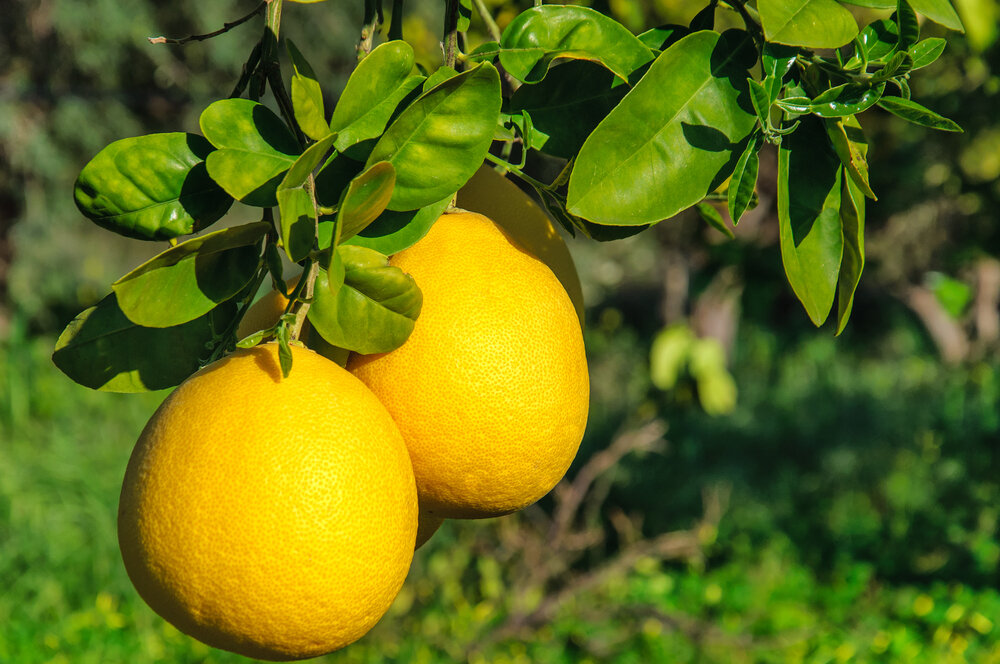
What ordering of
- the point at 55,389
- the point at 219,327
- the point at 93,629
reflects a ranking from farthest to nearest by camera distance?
the point at 55,389 < the point at 93,629 < the point at 219,327

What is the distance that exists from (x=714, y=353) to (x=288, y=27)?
3.27 meters

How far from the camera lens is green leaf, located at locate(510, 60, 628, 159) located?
0.59m

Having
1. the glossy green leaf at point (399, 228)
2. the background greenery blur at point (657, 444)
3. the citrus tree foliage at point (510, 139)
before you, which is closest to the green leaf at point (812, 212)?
the citrus tree foliage at point (510, 139)

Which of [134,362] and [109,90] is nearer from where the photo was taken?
[134,362]

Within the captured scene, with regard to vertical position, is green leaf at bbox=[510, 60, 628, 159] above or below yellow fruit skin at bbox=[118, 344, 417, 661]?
above

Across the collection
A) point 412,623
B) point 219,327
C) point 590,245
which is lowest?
point 590,245

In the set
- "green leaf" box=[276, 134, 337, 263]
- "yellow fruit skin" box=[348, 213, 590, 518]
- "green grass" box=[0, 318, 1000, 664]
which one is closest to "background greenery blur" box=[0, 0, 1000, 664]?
"green grass" box=[0, 318, 1000, 664]

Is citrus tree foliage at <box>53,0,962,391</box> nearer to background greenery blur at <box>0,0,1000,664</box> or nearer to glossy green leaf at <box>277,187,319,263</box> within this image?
glossy green leaf at <box>277,187,319,263</box>

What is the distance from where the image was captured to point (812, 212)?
568 millimetres

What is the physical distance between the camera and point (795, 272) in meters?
0.56

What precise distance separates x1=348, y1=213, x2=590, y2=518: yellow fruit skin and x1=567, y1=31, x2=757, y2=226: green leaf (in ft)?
0.32

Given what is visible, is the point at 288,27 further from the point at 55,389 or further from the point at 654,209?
the point at 654,209

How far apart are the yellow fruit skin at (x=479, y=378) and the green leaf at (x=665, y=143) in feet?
0.32

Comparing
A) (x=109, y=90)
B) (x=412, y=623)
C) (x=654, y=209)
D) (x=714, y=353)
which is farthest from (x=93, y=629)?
(x=109, y=90)
